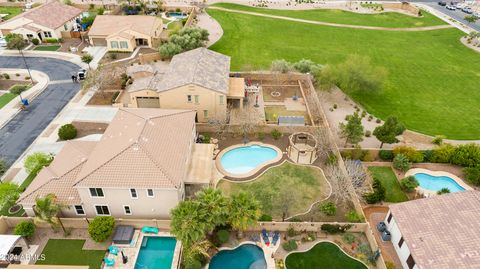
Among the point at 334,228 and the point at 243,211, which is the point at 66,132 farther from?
the point at 334,228

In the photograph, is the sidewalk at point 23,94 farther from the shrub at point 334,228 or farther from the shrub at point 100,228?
the shrub at point 334,228

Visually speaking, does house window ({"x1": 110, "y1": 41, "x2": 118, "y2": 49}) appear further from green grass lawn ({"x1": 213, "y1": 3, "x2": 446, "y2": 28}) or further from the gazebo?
the gazebo

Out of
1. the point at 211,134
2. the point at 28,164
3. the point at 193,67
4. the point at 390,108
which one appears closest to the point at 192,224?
the point at 211,134

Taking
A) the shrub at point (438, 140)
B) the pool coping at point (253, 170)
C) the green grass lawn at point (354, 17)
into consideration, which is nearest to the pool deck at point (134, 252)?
the pool coping at point (253, 170)

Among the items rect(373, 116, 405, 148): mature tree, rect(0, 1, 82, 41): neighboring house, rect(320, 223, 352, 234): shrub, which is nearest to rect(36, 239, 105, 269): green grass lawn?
rect(320, 223, 352, 234): shrub

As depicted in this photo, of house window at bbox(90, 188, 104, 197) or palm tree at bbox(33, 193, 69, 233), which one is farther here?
house window at bbox(90, 188, 104, 197)

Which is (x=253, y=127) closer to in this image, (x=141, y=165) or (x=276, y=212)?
(x=276, y=212)
